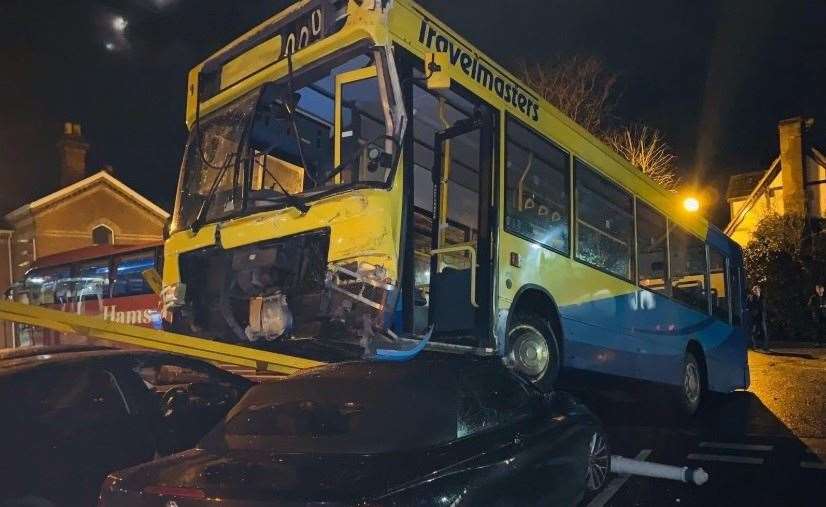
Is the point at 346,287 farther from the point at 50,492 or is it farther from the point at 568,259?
the point at 568,259

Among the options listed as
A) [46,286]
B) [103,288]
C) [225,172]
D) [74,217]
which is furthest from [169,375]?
A: [74,217]

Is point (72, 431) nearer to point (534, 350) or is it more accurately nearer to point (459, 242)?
point (459, 242)

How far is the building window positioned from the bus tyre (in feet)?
87.3

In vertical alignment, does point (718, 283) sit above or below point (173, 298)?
above

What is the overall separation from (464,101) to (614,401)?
6.66 meters

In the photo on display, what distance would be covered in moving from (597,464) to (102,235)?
29.7m

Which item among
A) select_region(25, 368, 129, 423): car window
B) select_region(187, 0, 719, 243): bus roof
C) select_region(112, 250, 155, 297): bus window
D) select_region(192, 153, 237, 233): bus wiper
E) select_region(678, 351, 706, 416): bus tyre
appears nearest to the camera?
select_region(25, 368, 129, 423): car window

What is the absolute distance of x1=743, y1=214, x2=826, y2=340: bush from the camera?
24.9 m

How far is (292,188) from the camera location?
6.19 metres

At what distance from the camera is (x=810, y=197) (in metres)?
29.6

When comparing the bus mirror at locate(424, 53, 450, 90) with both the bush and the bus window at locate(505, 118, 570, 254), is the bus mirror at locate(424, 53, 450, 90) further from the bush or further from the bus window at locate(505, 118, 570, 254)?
the bush

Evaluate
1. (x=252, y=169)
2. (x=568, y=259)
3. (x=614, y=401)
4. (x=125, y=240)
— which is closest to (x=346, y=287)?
(x=252, y=169)

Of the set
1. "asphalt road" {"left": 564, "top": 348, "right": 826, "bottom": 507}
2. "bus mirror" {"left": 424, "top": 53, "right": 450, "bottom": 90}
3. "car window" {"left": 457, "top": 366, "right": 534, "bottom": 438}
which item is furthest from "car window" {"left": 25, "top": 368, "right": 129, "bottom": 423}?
"asphalt road" {"left": 564, "top": 348, "right": 826, "bottom": 507}

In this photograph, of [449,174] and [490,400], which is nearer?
[490,400]
